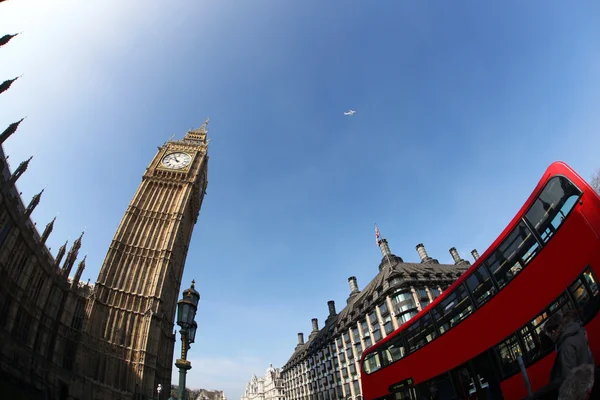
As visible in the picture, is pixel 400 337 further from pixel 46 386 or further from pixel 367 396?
pixel 46 386

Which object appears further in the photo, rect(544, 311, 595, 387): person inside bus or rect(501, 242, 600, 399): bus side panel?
rect(501, 242, 600, 399): bus side panel

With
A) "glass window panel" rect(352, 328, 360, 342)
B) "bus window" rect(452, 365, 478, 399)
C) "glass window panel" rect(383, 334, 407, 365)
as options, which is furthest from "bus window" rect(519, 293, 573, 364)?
"glass window panel" rect(352, 328, 360, 342)

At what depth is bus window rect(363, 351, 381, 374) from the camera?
17.6 m

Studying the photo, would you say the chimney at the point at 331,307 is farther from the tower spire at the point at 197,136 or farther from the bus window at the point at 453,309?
the bus window at the point at 453,309

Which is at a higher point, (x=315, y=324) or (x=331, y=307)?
(x=331, y=307)

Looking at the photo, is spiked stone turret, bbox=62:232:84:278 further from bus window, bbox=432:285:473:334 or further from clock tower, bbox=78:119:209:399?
bus window, bbox=432:285:473:334

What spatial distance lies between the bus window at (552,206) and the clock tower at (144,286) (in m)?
39.6

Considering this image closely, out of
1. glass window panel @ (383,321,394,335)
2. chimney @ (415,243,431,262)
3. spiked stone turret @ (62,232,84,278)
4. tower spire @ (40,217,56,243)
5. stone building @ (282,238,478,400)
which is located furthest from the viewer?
chimney @ (415,243,431,262)

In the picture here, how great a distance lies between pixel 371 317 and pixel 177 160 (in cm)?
4349

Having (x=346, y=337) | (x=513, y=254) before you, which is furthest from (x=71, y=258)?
(x=346, y=337)

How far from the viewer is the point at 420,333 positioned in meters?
15.2

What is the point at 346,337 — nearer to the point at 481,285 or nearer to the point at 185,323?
the point at 481,285

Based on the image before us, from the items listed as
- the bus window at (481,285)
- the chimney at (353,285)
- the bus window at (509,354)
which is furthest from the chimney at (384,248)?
the bus window at (509,354)

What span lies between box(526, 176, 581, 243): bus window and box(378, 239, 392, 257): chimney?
163 ft
